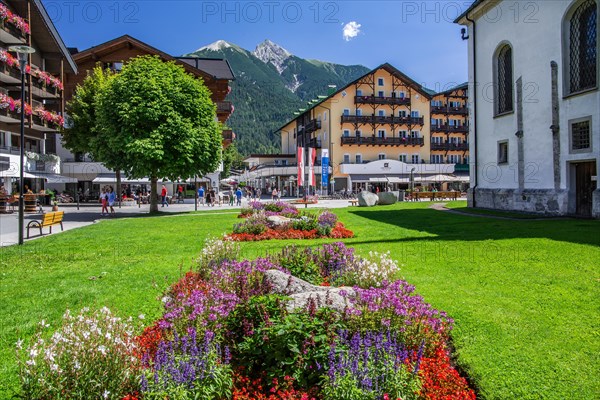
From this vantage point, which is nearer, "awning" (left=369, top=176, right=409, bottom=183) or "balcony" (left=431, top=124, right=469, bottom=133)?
"awning" (left=369, top=176, right=409, bottom=183)

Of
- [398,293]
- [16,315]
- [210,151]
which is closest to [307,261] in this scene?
[398,293]

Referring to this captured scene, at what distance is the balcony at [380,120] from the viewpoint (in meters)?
66.5

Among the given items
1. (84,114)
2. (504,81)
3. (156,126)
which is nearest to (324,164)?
(156,126)

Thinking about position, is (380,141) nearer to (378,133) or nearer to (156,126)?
(378,133)

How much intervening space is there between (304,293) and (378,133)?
2601 inches

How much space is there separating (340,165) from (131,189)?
3051cm

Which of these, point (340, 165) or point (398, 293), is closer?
point (398, 293)

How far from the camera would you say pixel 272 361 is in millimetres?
4195

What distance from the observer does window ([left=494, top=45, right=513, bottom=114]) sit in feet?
90.3

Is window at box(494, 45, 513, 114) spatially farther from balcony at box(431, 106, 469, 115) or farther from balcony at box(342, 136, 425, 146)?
balcony at box(431, 106, 469, 115)

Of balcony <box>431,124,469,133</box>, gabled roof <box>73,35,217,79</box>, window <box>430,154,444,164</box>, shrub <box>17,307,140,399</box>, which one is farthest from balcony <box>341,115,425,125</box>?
shrub <box>17,307,140,399</box>

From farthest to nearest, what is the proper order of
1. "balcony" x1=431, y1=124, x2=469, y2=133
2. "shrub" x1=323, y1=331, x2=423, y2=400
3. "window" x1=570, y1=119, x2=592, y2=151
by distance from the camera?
"balcony" x1=431, y1=124, x2=469, y2=133 < "window" x1=570, y1=119, x2=592, y2=151 < "shrub" x1=323, y1=331, x2=423, y2=400

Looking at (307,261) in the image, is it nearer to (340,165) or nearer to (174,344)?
(174,344)

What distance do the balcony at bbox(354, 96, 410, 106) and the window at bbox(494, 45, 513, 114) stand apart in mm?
39272
